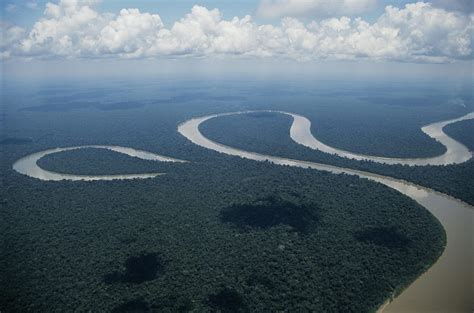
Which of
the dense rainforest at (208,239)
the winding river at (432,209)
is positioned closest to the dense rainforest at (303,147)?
the winding river at (432,209)

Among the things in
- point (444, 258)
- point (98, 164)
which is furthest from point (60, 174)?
point (444, 258)

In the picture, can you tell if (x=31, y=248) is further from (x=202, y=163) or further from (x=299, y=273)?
(x=202, y=163)

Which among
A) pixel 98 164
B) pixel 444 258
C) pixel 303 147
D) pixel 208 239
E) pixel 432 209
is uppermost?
pixel 98 164

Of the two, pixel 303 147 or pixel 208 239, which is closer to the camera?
pixel 208 239

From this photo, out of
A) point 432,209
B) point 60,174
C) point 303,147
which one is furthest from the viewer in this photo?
point 303,147

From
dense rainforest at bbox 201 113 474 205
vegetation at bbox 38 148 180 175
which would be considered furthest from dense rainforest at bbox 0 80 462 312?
dense rainforest at bbox 201 113 474 205

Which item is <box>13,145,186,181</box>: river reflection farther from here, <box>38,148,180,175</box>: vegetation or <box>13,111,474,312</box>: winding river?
<box>38,148,180,175</box>: vegetation

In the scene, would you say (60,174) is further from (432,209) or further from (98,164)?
(432,209)
